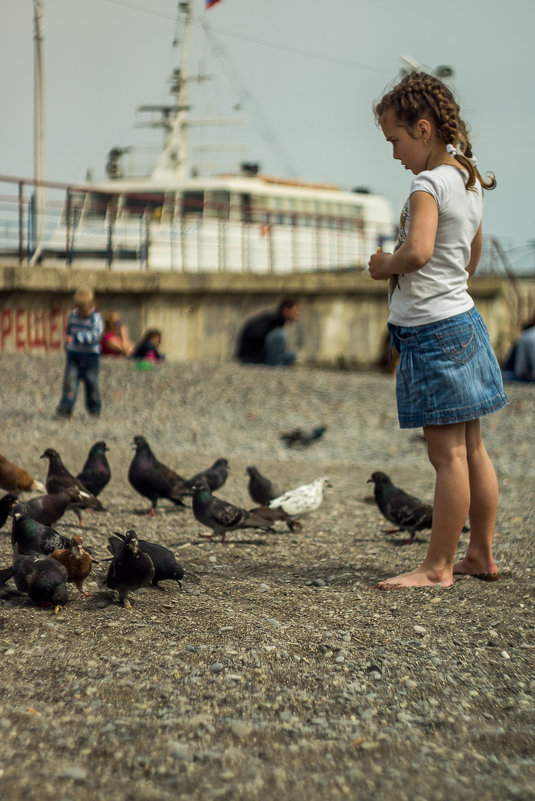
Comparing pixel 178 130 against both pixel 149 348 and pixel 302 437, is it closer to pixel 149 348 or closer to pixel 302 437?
pixel 149 348

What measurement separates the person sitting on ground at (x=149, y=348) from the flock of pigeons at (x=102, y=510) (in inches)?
350

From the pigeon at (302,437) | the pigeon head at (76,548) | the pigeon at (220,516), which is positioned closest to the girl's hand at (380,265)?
Answer: the pigeon head at (76,548)

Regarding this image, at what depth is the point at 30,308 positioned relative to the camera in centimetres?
1672

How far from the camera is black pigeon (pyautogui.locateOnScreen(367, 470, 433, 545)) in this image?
20.2 ft

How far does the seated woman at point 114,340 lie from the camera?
56.0ft

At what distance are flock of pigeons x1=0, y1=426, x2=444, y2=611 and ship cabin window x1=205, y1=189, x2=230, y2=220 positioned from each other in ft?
56.1

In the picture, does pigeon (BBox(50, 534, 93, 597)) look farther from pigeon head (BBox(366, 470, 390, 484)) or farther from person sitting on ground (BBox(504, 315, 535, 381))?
person sitting on ground (BBox(504, 315, 535, 381))

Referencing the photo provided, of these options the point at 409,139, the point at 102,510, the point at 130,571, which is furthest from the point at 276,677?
the point at 102,510

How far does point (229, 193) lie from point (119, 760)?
23919mm

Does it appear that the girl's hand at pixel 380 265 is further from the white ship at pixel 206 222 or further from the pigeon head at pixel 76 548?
the white ship at pixel 206 222

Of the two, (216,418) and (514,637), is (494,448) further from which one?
(514,637)

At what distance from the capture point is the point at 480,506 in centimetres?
449

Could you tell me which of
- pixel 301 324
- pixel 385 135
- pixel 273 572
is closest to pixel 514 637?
pixel 273 572

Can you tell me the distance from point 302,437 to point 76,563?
321 inches
